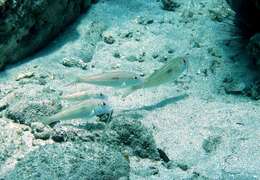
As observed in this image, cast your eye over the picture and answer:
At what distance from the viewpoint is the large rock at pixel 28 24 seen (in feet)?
19.5

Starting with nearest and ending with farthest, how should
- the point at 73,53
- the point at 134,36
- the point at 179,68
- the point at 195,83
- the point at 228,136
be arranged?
the point at 228,136, the point at 179,68, the point at 195,83, the point at 73,53, the point at 134,36

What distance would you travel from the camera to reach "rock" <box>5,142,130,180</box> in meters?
3.69

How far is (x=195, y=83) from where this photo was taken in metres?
6.47

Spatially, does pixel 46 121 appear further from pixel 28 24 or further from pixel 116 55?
pixel 116 55

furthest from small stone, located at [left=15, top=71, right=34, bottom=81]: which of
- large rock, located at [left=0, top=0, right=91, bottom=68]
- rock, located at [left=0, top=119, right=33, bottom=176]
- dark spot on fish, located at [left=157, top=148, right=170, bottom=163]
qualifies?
dark spot on fish, located at [left=157, top=148, right=170, bottom=163]

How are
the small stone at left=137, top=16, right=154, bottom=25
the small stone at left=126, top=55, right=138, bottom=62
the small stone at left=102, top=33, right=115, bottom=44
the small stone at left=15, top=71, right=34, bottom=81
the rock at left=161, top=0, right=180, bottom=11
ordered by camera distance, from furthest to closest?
1. the rock at left=161, top=0, right=180, bottom=11
2. the small stone at left=137, top=16, right=154, bottom=25
3. the small stone at left=102, top=33, right=115, bottom=44
4. the small stone at left=126, top=55, right=138, bottom=62
5. the small stone at left=15, top=71, right=34, bottom=81

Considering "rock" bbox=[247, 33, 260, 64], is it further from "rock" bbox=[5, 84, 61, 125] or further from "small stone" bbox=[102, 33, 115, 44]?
"rock" bbox=[5, 84, 61, 125]

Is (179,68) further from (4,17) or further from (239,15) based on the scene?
(4,17)

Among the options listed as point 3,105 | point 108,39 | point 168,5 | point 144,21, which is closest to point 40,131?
point 3,105

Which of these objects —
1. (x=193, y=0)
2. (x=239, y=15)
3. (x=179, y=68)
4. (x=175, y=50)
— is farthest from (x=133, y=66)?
(x=193, y=0)

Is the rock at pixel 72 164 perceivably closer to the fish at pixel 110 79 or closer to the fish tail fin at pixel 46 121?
the fish tail fin at pixel 46 121

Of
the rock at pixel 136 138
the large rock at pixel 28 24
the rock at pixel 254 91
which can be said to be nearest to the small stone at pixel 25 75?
the large rock at pixel 28 24

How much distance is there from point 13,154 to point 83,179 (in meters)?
1.21

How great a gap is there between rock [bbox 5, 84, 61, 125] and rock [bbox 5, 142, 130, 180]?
1.06 meters
